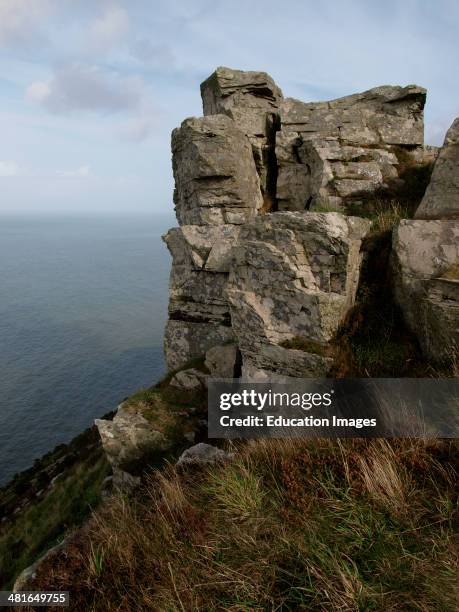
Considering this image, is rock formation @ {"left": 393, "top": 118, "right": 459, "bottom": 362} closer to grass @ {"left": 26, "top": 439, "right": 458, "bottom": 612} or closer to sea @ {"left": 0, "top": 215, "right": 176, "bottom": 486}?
grass @ {"left": 26, "top": 439, "right": 458, "bottom": 612}

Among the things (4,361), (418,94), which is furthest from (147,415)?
(4,361)

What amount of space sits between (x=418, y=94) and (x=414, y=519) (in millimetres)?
16200

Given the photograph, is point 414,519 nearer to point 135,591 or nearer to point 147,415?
point 135,591

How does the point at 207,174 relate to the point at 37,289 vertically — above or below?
above

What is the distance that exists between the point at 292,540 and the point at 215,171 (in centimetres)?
1386

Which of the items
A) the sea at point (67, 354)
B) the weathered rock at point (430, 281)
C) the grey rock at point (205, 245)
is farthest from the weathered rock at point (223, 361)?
the sea at point (67, 354)

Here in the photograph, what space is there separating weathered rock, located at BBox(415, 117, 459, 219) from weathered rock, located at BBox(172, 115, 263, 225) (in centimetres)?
747

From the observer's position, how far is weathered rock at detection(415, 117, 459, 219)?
10.1 meters

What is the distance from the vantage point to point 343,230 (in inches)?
385

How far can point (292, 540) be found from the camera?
489cm

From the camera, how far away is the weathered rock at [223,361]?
12727 millimetres

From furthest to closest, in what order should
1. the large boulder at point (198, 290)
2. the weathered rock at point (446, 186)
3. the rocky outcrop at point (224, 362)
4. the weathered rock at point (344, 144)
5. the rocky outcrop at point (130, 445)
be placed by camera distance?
the large boulder at point (198, 290) < the weathered rock at point (344, 144) < the rocky outcrop at point (224, 362) < the rocky outcrop at point (130, 445) < the weathered rock at point (446, 186)

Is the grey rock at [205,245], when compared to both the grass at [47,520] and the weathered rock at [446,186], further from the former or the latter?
the grass at [47,520]

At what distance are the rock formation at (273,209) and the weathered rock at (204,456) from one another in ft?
8.57
